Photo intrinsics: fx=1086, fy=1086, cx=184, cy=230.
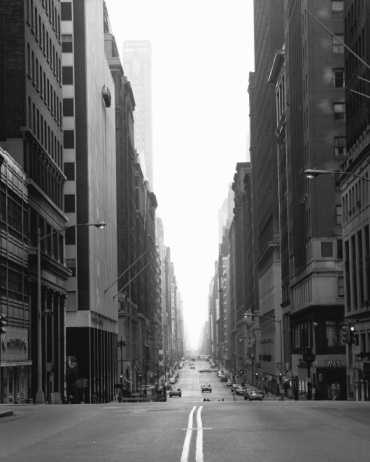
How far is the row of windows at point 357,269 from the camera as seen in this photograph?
7988 cm

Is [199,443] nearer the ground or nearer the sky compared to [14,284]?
nearer the ground

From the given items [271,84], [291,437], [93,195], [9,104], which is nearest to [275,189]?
[271,84]

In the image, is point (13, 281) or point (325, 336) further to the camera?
point (325, 336)

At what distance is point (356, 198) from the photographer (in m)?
83.2

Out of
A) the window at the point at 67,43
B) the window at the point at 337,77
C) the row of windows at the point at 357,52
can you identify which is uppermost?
the window at the point at 67,43

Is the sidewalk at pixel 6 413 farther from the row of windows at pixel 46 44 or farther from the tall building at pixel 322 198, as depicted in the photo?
the tall building at pixel 322 198

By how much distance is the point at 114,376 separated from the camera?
145m

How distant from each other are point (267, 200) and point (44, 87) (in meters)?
90.7

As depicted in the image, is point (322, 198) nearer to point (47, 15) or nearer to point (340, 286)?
point (340, 286)

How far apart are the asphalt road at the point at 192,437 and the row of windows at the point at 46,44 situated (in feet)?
169

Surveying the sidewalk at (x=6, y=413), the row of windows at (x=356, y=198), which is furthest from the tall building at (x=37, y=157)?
the sidewalk at (x=6, y=413)

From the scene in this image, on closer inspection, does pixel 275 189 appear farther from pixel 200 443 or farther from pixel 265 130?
pixel 200 443

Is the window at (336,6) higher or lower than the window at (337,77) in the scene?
higher

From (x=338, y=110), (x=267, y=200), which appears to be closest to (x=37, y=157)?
(x=338, y=110)
